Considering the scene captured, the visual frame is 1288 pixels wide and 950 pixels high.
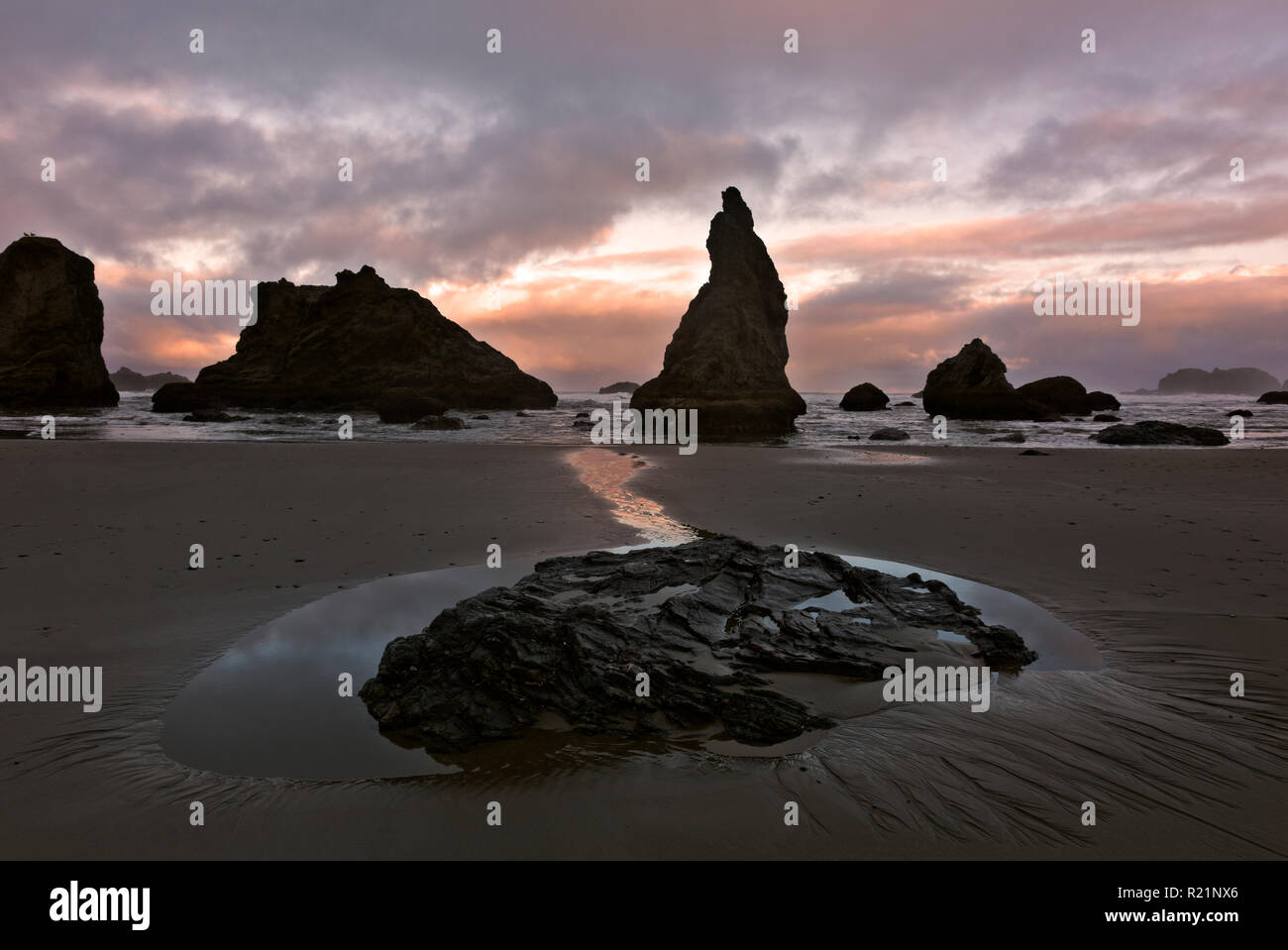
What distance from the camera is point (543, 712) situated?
3527 mm

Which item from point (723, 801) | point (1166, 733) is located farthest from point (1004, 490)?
point (723, 801)

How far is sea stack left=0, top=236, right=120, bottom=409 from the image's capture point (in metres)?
57.6

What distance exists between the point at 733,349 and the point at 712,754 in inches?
1643

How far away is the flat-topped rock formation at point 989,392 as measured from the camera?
45.2m

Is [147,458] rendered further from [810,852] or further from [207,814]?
[810,852]

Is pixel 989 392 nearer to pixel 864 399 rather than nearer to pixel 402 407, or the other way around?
pixel 864 399

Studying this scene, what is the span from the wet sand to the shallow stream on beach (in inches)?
3.8

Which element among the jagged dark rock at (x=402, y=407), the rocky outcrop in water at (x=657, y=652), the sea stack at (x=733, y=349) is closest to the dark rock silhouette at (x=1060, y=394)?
the sea stack at (x=733, y=349)

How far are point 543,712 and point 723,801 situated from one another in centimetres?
116

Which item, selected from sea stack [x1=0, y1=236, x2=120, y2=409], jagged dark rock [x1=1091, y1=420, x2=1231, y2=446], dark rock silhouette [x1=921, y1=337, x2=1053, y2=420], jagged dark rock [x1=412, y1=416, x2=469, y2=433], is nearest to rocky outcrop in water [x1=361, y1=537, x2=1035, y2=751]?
jagged dark rock [x1=1091, y1=420, x2=1231, y2=446]

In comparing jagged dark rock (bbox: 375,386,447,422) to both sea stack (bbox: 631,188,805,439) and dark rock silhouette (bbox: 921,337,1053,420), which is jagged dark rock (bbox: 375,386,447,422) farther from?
dark rock silhouette (bbox: 921,337,1053,420)

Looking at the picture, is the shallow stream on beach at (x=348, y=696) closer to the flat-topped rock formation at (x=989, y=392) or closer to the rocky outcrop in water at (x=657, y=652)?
the rocky outcrop in water at (x=657, y=652)

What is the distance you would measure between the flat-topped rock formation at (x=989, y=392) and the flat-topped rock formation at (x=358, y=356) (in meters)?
48.7

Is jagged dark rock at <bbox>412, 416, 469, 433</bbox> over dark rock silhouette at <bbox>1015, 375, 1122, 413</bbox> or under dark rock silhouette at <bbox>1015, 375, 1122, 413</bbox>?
under
